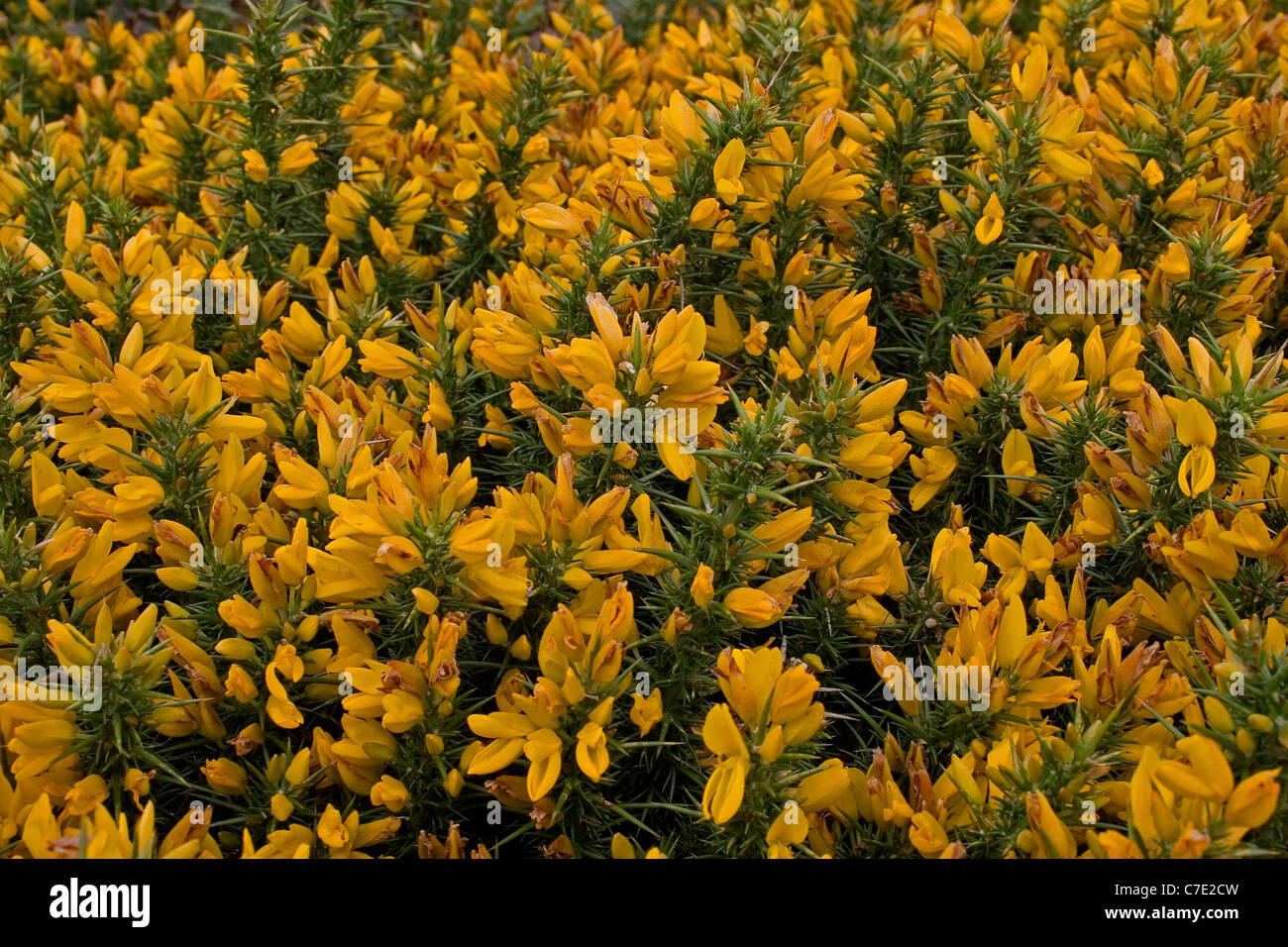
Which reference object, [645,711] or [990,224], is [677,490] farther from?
[990,224]

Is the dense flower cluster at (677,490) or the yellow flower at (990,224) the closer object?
the dense flower cluster at (677,490)

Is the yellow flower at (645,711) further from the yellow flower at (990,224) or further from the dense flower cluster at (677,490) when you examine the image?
the yellow flower at (990,224)

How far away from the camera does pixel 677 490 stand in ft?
6.23

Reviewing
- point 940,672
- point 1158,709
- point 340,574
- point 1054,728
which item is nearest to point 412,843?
point 340,574

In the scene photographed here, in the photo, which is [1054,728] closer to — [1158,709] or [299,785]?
[1158,709]

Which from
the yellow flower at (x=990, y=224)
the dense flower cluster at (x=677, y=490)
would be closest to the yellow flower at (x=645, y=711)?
the dense flower cluster at (x=677, y=490)

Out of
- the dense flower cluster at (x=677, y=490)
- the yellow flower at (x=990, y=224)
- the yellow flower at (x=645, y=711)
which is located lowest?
the yellow flower at (x=645, y=711)

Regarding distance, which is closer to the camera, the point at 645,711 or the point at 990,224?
the point at 645,711

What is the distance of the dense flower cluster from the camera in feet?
4.80

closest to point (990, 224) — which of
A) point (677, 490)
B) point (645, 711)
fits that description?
point (677, 490)

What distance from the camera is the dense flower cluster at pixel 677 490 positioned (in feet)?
4.80

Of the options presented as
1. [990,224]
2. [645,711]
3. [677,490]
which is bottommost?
[645,711]

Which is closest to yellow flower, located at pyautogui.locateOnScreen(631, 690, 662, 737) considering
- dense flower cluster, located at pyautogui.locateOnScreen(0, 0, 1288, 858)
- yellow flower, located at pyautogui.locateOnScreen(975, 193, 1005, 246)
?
dense flower cluster, located at pyautogui.locateOnScreen(0, 0, 1288, 858)

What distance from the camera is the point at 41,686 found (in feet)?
4.75
